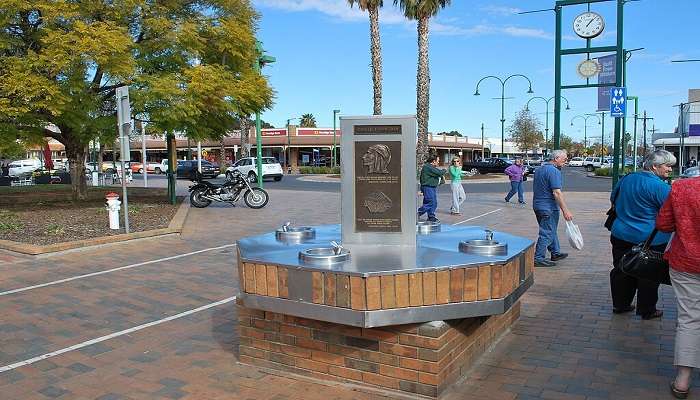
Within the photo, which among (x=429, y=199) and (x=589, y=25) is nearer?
(x=429, y=199)

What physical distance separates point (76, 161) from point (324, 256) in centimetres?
1607

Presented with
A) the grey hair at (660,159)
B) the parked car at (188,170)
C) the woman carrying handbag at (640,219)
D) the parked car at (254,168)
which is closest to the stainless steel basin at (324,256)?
the woman carrying handbag at (640,219)

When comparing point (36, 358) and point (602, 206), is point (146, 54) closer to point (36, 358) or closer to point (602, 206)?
point (36, 358)

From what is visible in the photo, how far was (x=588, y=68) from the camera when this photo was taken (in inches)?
558

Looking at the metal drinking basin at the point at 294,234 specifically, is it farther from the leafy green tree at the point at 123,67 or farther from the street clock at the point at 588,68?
the street clock at the point at 588,68

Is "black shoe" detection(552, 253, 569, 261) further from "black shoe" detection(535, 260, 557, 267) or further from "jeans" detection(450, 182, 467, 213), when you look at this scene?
"jeans" detection(450, 182, 467, 213)

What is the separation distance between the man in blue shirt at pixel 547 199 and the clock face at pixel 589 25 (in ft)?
22.8

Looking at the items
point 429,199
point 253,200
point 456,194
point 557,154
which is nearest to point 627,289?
point 557,154

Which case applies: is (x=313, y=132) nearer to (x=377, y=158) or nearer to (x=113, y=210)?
(x=113, y=210)

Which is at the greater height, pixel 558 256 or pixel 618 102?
pixel 618 102

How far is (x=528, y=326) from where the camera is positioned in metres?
5.41

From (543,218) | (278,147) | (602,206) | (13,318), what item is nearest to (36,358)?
(13,318)

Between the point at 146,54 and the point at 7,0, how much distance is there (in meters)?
3.54

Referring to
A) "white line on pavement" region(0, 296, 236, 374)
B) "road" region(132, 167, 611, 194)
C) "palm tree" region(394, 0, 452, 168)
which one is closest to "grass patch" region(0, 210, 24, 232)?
"white line on pavement" region(0, 296, 236, 374)
